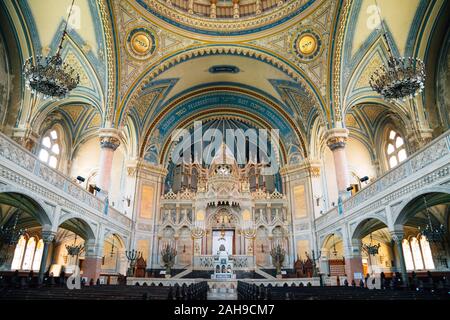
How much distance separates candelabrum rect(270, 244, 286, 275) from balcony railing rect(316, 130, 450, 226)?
5.80m

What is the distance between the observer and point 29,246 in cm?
1836

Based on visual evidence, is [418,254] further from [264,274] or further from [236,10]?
[236,10]

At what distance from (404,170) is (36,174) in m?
12.4

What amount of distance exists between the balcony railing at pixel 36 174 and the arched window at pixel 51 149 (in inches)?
277

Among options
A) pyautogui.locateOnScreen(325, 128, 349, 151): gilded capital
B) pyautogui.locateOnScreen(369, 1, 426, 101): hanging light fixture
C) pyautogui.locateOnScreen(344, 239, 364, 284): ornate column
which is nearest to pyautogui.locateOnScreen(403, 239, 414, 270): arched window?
pyautogui.locateOnScreen(344, 239, 364, 284): ornate column

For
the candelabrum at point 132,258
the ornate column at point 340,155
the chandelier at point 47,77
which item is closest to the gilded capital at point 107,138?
the chandelier at point 47,77

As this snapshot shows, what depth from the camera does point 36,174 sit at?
10.0m

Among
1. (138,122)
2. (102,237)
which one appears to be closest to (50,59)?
(102,237)

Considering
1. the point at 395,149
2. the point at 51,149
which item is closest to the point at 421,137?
the point at 395,149

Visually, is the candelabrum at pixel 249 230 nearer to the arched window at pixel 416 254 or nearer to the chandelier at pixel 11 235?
the arched window at pixel 416 254

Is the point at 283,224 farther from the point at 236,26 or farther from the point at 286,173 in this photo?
the point at 236,26

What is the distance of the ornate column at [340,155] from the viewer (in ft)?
51.5

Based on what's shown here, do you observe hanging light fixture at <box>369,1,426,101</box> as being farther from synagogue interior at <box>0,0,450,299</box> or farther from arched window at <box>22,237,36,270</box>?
arched window at <box>22,237,36,270</box>

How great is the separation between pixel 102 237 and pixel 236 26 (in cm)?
1400
